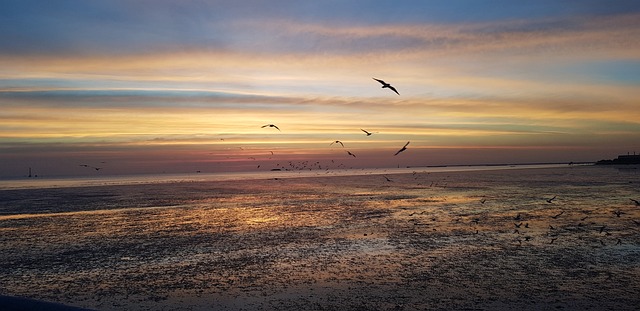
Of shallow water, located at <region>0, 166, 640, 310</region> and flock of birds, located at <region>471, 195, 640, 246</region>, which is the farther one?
flock of birds, located at <region>471, 195, 640, 246</region>

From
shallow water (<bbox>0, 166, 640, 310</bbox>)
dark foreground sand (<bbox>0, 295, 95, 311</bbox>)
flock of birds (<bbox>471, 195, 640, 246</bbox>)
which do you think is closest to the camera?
dark foreground sand (<bbox>0, 295, 95, 311</bbox>)

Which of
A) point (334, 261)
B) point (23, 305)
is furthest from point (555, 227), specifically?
point (23, 305)

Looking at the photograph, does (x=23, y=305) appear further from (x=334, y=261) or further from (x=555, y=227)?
(x=555, y=227)

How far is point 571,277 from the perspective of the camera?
461 inches

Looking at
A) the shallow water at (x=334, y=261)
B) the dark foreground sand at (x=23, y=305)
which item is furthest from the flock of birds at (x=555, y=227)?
the dark foreground sand at (x=23, y=305)

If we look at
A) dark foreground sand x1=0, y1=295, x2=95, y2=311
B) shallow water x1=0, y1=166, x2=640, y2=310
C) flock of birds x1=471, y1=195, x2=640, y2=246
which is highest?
dark foreground sand x1=0, y1=295, x2=95, y2=311

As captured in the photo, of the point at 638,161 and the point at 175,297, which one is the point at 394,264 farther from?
the point at 638,161

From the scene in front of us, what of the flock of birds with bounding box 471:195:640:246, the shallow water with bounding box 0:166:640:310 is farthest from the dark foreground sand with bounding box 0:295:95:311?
the flock of birds with bounding box 471:195:640:246

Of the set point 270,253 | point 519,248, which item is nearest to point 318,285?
point 270,253

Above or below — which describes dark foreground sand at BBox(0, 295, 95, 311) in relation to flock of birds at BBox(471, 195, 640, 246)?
above

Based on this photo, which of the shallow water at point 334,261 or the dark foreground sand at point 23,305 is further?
the shallow water at point 334,261

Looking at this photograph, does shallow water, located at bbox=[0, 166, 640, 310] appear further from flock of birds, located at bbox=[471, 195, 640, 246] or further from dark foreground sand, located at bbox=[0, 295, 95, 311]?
dark foreground sand, located at bbox=[0, 295, 95, 311]

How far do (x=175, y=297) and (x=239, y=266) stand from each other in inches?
124

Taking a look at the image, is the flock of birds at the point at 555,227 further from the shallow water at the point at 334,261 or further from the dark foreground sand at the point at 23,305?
the dark foreground sand at the point at 23,305
